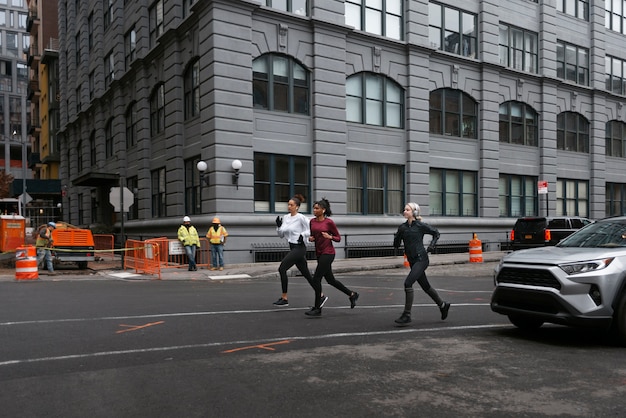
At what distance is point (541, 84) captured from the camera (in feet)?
97.4

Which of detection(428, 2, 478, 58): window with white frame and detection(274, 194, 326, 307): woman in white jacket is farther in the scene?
detection(428, 2, 478, 58): window with white frame

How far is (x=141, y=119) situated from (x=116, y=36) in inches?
269

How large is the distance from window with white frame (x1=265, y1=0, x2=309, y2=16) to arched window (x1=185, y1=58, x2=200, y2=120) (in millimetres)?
3712

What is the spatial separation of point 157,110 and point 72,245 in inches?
351

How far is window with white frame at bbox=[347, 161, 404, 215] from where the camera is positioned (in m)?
23.3

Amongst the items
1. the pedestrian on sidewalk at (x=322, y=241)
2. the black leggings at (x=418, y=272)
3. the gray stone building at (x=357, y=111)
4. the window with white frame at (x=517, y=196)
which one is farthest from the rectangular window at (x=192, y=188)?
the window with white frame at (x=517, y=196)

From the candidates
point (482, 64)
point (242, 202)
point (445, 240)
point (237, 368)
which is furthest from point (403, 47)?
point (237, 368)

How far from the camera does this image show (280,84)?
21.5 meters

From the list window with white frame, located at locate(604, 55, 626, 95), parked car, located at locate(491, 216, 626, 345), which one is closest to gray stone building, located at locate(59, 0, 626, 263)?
window with white frame, located at locate(604, 55, 626, 95)

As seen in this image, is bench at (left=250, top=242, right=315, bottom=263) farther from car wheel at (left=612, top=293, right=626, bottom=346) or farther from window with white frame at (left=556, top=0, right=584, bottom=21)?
window with white frame at (left=556, top=0, right=584, bottom=21)

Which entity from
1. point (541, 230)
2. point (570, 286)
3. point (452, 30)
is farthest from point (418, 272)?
point (452, 30)

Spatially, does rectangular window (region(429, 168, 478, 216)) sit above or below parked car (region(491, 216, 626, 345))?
above

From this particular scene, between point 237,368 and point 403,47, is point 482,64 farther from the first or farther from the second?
point 237,368

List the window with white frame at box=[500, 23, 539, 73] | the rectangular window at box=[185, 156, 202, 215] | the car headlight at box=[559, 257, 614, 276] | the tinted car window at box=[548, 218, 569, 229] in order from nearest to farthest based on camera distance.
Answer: the car headlight at box=[559, 257, 614, 276] → the tinted car window at box=[548, 218, 569, 229] → the rectangular window at box=[185, 156, 202, 215] → the window with white frame at box=[500, 23, 539, 73]
